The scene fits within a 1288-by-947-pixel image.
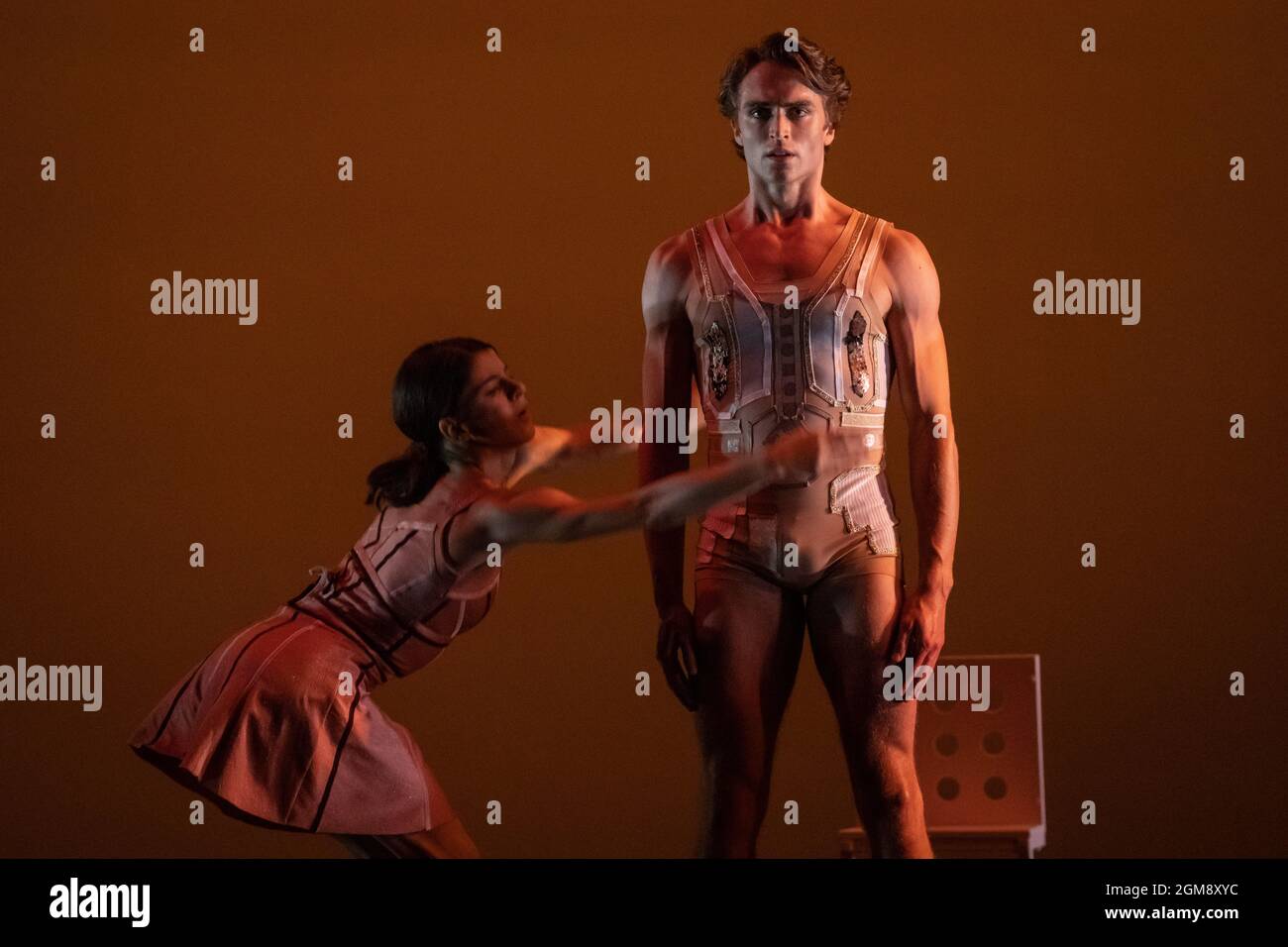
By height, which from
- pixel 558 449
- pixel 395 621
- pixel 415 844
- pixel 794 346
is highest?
pixel 794 346

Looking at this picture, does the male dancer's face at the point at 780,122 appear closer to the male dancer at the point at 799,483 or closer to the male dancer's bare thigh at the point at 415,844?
the male dancer at the point at 799,483

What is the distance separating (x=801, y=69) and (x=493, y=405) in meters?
0.83

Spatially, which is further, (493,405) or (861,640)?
(493,405)

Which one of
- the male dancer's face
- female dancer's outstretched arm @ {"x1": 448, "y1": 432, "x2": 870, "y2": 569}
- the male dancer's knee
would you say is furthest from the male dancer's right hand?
the male dancer's face

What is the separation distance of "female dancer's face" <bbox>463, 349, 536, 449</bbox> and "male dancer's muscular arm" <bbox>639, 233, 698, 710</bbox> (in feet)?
0.78

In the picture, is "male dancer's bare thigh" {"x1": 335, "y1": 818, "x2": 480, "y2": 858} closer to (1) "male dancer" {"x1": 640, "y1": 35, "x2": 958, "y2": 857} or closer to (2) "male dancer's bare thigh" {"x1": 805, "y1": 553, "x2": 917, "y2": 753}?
(1) "male dancer" {"x1": 640, "y1": 35, "x2": 958, "y2": 857}

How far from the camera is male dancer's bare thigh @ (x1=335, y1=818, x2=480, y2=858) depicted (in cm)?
346

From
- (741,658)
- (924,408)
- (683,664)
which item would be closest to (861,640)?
(741,658)

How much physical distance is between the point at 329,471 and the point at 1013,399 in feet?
6.16

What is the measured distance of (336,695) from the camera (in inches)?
136

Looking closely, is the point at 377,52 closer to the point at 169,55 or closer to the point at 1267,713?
the point at 169,55

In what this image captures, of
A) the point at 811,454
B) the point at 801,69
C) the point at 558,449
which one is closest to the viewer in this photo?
the point at 811,454

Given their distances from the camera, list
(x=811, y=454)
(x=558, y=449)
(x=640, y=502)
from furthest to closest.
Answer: (x=558, y=449), (x=640, y=502), (x=811, y=454)

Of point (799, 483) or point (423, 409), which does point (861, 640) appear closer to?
point (799, 483)
